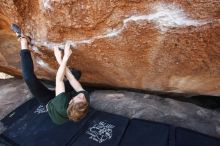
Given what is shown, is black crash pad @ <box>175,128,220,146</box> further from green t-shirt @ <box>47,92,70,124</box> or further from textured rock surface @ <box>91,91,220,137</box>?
Answer: green t-shirt @ <box>47,92,70,124</box>

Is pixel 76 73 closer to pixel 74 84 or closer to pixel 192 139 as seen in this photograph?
pixel 74 84

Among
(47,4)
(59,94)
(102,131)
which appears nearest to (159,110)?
(102,131)

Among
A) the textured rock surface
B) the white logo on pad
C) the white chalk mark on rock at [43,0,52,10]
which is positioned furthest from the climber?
the textured rock surface

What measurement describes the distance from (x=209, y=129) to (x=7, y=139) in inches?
87.5

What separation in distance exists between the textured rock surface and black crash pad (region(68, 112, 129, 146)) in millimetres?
160

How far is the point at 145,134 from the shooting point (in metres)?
3.08

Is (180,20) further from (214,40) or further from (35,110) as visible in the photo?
(35,110)

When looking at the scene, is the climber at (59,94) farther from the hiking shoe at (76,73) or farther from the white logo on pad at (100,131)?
the white logo on pad at (100,131)

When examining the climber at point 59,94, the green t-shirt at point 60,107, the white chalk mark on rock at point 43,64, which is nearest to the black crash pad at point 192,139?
the climber at point 59,94

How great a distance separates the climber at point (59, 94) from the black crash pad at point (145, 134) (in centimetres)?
70

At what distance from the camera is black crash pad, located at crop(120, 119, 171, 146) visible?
297 cm

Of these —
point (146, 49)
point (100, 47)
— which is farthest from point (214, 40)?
point (100, 47)

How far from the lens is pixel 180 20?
239 cm

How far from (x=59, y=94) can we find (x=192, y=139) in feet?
4.59
